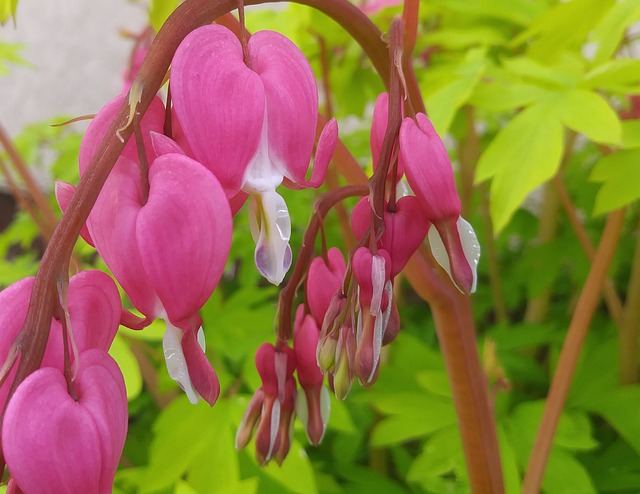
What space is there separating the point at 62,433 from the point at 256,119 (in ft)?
0.52

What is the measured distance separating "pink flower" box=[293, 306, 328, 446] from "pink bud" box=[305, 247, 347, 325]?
0.04ft

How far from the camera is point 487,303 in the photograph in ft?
4.53

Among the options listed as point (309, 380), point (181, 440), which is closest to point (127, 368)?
point (181, 440)

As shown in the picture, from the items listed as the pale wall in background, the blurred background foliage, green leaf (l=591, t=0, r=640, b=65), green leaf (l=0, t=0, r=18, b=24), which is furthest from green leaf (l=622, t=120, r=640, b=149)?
the pale wall in background

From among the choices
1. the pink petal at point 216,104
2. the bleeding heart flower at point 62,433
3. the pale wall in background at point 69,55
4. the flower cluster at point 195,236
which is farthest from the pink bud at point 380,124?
the pale wall in background at point 69,55

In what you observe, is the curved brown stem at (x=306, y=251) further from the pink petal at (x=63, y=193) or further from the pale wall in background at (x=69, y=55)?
the pale wall in background at (x=69, y=55)

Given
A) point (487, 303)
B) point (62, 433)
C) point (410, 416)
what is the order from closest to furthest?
point (62, 433), point (410, 416), point (487, 303)

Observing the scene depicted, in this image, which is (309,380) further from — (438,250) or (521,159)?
(521,159)

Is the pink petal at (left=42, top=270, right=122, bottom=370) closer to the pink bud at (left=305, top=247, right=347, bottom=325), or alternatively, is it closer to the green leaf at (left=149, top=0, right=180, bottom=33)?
the pink bud at (left=305, top=247, right=347, bottom=325)

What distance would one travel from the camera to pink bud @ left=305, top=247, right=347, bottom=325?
1.51 ft

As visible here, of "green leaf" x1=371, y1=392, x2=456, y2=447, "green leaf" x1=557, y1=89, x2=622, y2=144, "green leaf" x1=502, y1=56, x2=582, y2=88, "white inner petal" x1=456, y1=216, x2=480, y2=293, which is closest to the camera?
"white inner petal" x1=456, y1=216, x2=480, y2=293

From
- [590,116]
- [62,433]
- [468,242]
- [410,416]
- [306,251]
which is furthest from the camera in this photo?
[410,416]

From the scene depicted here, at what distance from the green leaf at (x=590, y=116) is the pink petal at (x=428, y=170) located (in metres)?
0.30

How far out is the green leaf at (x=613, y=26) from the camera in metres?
0.74
